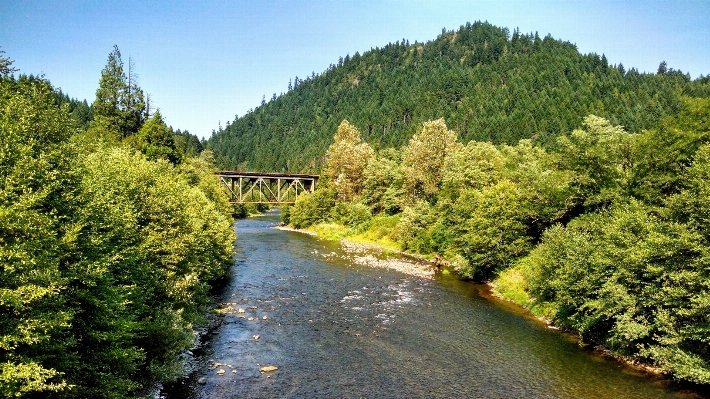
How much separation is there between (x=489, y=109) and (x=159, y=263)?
167664mm

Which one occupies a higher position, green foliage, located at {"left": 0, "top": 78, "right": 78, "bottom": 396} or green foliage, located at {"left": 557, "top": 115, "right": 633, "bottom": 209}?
green foliage, located at {"left": 557, "top": 115, "right": 633, "bottom": 209}

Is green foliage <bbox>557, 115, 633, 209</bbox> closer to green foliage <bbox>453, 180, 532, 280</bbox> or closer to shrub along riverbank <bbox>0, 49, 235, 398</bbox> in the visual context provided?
green foliage <bbox>453, 180, 532, 280</bbox>

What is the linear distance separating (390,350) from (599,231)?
1777 centimetres

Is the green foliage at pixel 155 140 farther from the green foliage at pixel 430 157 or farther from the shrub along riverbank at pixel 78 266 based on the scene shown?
the green foliage at pixel 430 157

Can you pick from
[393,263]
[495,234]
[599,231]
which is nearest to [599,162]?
[599,231]

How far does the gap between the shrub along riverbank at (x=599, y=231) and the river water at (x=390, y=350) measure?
7.92 feet

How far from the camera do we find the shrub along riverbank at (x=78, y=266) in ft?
41.5

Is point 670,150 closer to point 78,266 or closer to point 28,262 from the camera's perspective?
point 78,266

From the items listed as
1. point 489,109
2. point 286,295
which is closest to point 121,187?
point 286,295

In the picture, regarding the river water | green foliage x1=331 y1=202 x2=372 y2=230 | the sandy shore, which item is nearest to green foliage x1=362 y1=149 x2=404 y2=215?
green foliage x1=331 y1=202 x2=372 y2=230

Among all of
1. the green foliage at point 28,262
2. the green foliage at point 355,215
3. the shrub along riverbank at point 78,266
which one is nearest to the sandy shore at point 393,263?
the green foliage at point 355,215

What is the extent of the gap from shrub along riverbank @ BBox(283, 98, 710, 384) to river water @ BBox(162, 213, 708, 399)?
95.0 inches

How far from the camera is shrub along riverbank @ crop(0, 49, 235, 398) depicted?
12.6 m

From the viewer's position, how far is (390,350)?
91.8ft
